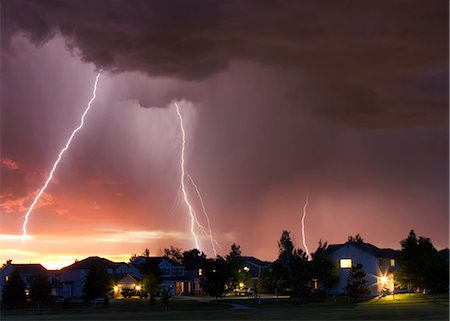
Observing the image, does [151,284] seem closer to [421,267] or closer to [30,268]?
[421,267]

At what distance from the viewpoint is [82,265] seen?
11488cm

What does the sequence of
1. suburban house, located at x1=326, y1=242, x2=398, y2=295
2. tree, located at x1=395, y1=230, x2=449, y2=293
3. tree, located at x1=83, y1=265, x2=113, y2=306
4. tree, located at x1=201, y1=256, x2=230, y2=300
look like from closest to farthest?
tree, located at x1=395, y1=230, x2=449, y2=293
tree, located at x1=201, y1=256, x2=230, y2=300
tree, located at x1=83, y1=265, x2=113, y2=306
suburban house, located at x1=326, y1=242, x2=398, y2=295

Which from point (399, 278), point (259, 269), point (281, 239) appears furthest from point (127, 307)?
point (259, 269)

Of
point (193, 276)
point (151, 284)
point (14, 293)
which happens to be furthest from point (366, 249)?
point (14, 293)

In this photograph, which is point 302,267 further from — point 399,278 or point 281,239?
point 399,278

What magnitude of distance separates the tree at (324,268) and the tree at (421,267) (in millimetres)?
9297

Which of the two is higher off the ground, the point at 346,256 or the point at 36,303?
the point at 346,256

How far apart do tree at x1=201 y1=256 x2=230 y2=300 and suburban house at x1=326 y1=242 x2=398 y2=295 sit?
15.9 metres

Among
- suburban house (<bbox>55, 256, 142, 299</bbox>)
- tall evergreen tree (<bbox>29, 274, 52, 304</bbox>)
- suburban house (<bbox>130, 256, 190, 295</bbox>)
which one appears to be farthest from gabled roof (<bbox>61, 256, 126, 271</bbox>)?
tall evergreen tree (<bbox>29, 274, 52, 304</bbox>)

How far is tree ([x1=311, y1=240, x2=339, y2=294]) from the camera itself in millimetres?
87375

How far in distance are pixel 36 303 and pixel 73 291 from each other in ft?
69.4

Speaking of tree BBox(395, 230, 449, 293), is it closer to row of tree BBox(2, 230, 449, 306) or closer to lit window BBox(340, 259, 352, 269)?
row of tree BBox(2, 230, 449, 306)

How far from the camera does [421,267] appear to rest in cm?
7656

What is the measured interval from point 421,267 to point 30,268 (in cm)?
7152
